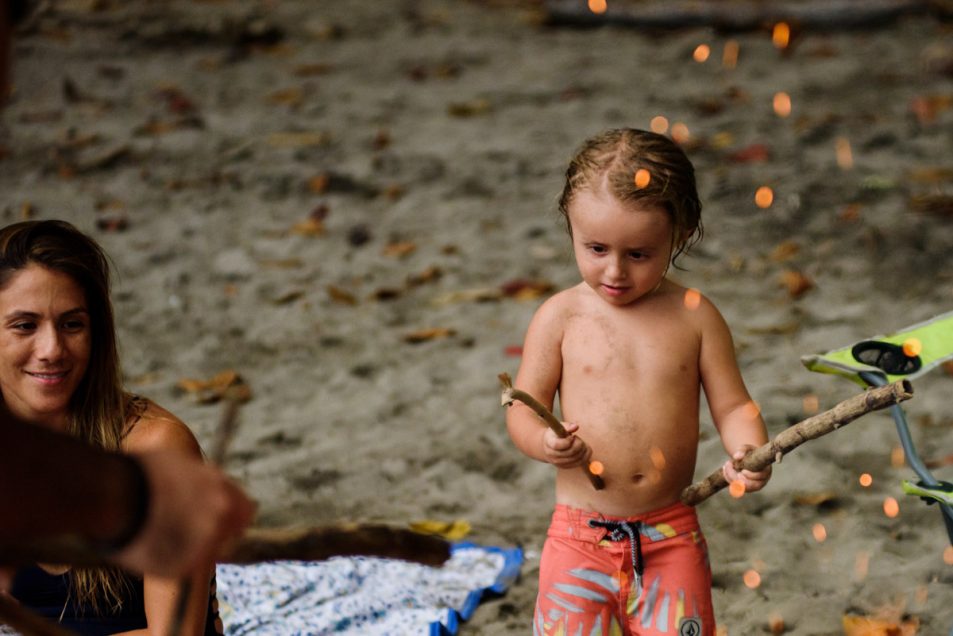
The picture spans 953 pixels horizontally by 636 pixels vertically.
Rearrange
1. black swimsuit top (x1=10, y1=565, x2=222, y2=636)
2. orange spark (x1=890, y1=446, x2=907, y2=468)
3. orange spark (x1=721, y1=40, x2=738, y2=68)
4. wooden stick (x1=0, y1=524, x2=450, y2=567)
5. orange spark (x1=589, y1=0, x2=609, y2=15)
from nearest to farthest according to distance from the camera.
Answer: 1. wooden stick (x1=0, y1=524, x2=450, y2=567)
2. black swimsuit top (x1=10, y1=565, x2=222, y2=636)
3. orange spark (x1=890, y1=446, x2=907, y2=468)
4. orange spark (x1=721, y1=40, x2=738, y2=68)
5. orange spark (x1=589, y1=0, x2=609, y2=15)

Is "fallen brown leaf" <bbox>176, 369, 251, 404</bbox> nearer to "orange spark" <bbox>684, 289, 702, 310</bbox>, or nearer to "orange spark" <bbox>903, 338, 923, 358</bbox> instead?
"orange spark" <bbox>684, 289, 702, 310</bbox>

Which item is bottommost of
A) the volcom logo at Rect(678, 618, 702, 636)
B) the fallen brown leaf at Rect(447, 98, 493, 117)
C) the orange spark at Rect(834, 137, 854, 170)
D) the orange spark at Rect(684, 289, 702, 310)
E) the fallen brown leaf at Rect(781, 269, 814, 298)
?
the volcom logo at Rect(678, 618, 702, 636)

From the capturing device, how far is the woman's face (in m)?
2.51

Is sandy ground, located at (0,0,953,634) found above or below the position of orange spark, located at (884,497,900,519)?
above

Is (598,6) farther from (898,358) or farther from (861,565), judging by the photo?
(898,358)

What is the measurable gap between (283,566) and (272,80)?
4879 millimetres

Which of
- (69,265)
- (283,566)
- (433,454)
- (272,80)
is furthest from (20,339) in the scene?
(272,80)

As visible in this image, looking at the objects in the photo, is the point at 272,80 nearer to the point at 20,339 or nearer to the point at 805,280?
the point at 805,280

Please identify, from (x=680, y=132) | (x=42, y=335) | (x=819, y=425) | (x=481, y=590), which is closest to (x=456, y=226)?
(x=680, y=132)

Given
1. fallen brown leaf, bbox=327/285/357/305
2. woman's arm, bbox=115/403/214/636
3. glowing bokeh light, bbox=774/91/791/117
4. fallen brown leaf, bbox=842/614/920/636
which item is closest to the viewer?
woman's arm, bbox=115/403/214/636

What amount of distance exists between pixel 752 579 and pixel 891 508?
50cm

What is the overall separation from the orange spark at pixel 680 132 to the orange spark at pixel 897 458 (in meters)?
2.72

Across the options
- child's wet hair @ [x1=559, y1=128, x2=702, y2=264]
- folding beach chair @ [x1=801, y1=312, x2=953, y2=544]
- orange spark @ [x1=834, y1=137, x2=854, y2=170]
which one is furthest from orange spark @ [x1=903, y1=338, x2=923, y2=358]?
orange spark @ [x1=834, y1=137, x2=854, y2=170]

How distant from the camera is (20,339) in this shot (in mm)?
2516
